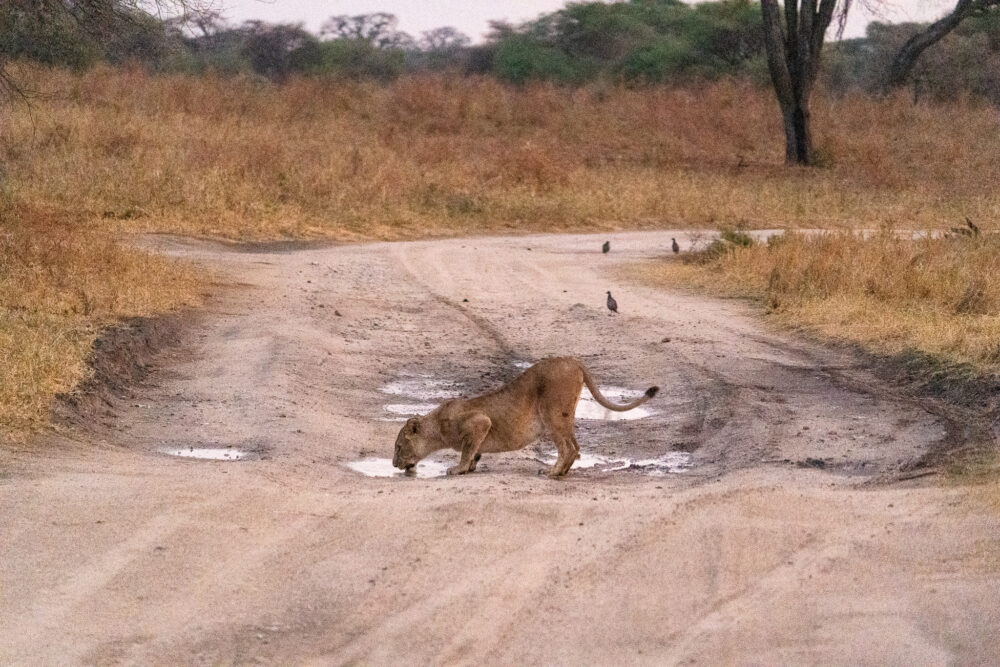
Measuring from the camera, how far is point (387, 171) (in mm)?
24656

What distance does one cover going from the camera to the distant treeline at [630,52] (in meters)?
45.3

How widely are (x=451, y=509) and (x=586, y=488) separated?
100cm

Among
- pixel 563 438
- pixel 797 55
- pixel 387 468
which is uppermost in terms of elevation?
pixel 797 55

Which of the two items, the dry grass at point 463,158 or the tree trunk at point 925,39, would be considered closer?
the dry grass at point 463,158

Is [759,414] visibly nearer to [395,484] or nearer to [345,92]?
[395,484]

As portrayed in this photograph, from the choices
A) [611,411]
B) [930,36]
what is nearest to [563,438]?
[611,411]

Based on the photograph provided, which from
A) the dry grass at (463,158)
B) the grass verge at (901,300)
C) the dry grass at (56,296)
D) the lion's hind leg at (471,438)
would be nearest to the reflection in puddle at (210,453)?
the dry grass at (56,296)

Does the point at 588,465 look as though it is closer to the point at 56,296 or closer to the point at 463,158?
the point at 56,296

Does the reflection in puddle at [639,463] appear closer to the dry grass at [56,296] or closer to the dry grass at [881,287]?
the dry grass at [881,287]

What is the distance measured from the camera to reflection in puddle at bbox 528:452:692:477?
7.98 metres

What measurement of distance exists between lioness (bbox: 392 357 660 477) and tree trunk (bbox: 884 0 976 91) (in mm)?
31116

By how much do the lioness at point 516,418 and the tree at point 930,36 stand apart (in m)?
31.1

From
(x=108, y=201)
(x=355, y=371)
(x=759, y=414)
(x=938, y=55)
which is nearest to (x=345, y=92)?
(x=108, y=201)

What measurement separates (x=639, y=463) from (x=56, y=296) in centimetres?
529
